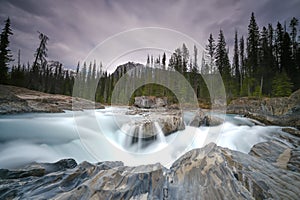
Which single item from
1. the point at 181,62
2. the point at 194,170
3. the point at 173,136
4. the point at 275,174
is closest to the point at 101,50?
the point at 194,170

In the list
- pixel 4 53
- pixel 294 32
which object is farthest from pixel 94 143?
pixel 294 32

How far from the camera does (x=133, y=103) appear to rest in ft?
82.3

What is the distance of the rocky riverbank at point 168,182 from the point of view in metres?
1.90

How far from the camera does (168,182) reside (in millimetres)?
2297

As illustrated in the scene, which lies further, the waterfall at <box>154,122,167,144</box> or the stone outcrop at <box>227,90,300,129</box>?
the stone outcrop at <box>227,90,300,129</box>

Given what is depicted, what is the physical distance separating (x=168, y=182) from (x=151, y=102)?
813 inches

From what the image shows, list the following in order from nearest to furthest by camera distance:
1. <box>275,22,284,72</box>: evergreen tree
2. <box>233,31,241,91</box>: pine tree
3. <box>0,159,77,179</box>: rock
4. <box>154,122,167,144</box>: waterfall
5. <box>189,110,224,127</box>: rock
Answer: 1. <box>0,159,77,179</box>: rock
2. <box>154,122,167,144</box>: waterfall
3. <box>189,110,224,127</box>: rock
4. <box>275,22,284,72</box>: evergreen tree
5. <box>233,31,241,91</box>: pine tree

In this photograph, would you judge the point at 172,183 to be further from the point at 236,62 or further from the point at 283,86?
the point at 236,62

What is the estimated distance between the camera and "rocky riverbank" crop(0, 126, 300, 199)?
1.90 meters

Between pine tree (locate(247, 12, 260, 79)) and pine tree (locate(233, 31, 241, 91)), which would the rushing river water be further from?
pine tree (locate(233, 31, 241, 91))

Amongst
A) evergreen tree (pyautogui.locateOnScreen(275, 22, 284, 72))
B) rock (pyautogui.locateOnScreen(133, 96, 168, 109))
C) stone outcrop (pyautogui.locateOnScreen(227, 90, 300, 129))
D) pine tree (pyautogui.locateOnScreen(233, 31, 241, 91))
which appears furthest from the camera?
pine tree (pyautogui.locateOnScreen(233, 31, 241, 91))

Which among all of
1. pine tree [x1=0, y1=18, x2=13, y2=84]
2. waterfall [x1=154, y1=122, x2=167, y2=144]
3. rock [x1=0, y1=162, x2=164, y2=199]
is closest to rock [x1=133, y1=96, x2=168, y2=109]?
waterfall [x1=154, y1=122, x2=167, y2=144]

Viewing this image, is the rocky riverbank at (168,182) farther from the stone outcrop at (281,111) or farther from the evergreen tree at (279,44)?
the evergreen tree at (279,44)

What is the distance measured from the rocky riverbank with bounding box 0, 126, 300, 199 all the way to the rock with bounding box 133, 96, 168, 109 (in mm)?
19530
